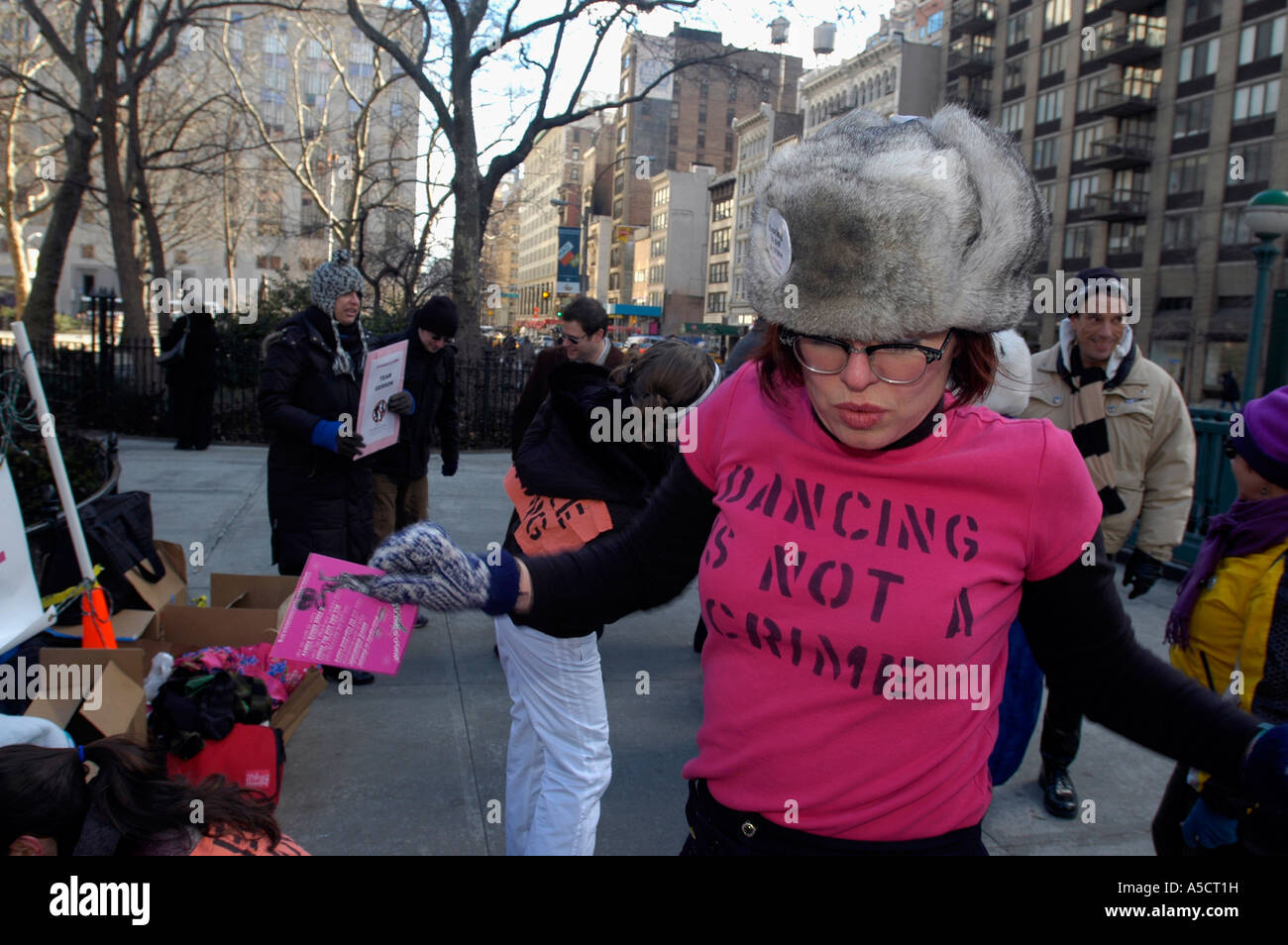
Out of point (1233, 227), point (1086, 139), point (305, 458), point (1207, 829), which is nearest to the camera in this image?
point (1207, 829)

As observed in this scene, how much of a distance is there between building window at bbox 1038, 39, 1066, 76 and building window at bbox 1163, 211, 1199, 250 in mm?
13162

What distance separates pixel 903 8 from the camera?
77.7 meters

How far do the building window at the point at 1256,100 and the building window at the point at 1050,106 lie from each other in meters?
12.1

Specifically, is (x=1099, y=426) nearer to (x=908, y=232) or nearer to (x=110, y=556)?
(x=908, y=232)

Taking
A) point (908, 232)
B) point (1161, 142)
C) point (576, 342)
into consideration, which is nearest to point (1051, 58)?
point (1161, 142)

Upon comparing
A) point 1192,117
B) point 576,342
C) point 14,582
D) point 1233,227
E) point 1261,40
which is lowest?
point 14,582

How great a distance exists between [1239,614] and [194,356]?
12256 mm

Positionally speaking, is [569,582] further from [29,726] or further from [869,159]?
[29,726]

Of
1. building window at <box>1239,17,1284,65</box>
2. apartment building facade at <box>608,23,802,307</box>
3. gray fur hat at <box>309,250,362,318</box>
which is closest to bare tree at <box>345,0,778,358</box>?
gray fur hat at <box>309,250,362,318</box>

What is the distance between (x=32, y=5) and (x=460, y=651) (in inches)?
575

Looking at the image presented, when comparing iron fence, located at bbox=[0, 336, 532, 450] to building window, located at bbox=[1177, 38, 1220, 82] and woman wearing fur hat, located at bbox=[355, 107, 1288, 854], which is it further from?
building window, located at bbox=[1177, 38, 1220, 82]

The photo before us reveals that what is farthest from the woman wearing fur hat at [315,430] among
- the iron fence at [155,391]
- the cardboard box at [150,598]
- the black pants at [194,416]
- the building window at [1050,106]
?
the building window at [1050,106]

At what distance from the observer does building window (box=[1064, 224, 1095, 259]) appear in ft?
174

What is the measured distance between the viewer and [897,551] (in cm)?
156
